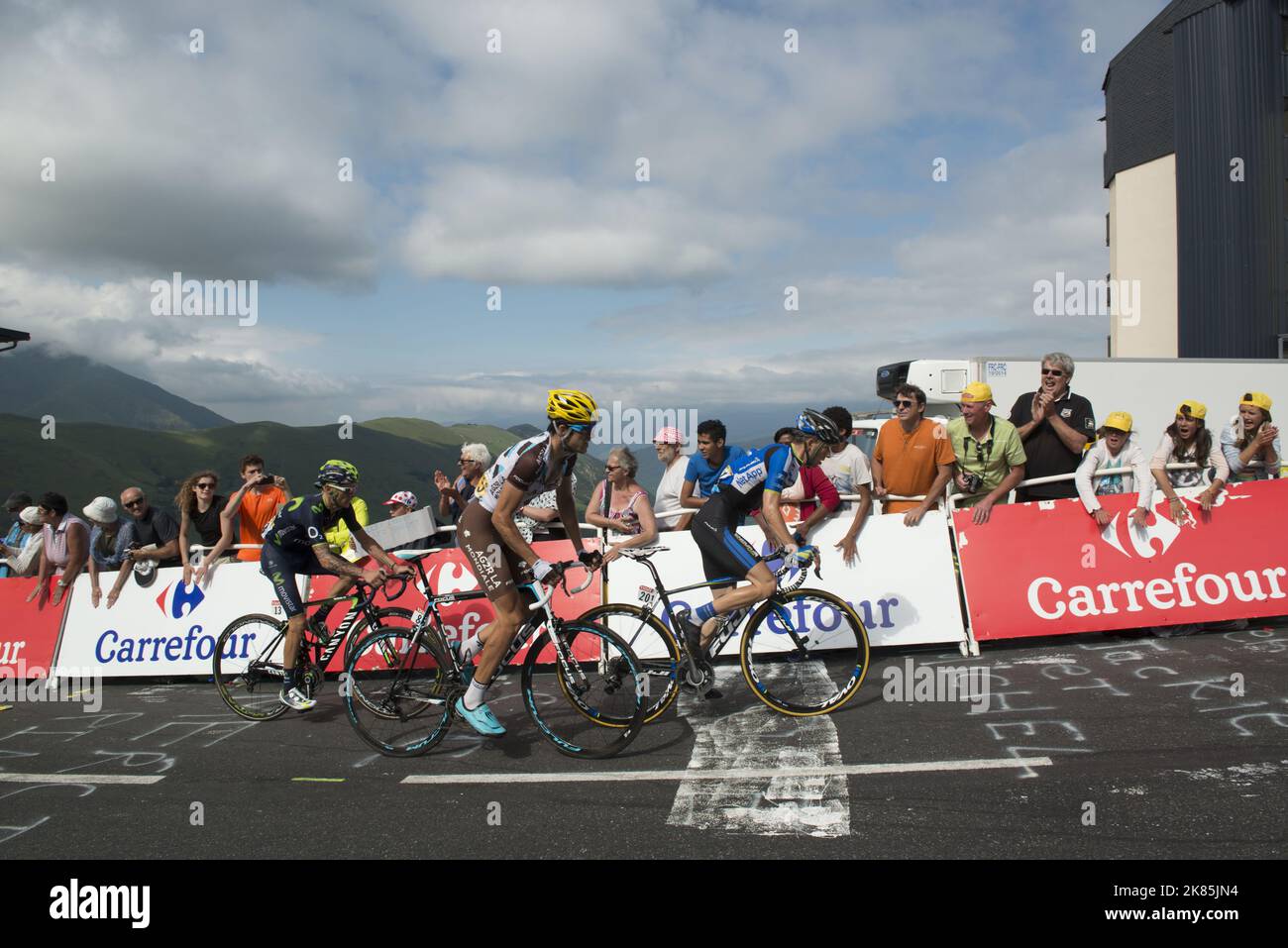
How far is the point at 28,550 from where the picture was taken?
9719 mm

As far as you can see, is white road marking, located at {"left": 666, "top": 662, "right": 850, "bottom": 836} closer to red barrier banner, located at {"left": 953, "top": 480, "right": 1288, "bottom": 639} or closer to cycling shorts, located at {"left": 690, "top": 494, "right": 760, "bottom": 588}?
cycling shorts, located at {"left": 690, "top": 494, "right": 760, "bottom": 588}

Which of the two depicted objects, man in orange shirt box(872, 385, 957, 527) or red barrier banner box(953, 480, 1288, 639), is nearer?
red barrier banner box(953, 480, 1288, 639)

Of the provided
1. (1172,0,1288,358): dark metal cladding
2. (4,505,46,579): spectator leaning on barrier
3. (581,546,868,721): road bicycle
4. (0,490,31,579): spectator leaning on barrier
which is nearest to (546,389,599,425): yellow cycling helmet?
(581,546,868,721): road bicycle

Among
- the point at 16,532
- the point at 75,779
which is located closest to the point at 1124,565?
the point at 75,779

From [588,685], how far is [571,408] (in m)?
1.71

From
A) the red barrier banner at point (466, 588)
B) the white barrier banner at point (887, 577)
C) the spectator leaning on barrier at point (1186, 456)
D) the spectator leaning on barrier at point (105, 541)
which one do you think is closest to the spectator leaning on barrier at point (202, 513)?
the spectator leaning on barrier at point (105, 541)

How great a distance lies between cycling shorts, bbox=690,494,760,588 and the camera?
19.6 feet

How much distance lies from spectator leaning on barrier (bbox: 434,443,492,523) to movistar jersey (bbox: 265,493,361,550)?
210cm

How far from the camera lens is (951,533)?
7656mm

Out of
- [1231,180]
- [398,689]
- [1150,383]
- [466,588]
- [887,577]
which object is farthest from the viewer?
[1231,180]

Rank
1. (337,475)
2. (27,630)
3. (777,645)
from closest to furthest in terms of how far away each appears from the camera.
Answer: (777,645), (337,475), (27,630)

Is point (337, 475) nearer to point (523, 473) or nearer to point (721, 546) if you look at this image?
point (523, 473)

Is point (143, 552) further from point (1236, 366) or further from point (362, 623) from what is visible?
point (1236, 366)

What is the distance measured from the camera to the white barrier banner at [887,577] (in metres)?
7.39
